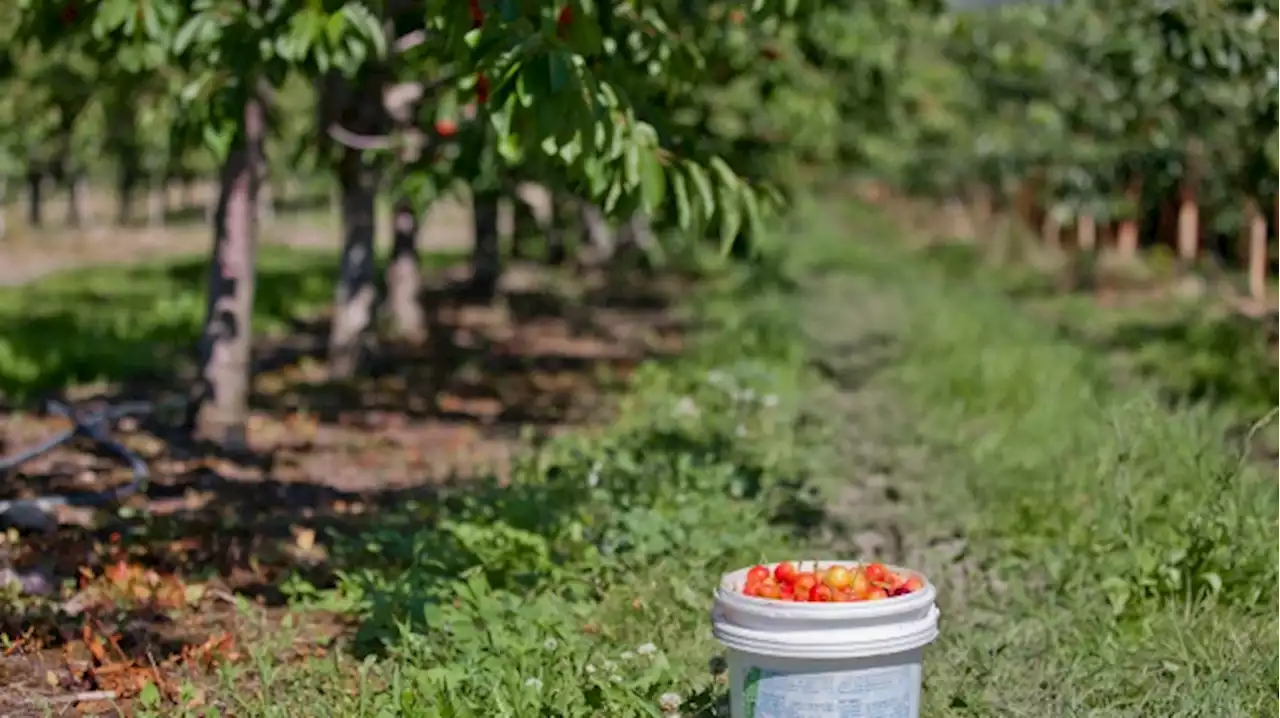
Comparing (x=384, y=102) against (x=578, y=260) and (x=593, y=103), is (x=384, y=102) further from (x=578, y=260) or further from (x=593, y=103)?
(x=578, y=260)

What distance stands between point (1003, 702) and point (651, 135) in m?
2.23

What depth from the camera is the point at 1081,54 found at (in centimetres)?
1598

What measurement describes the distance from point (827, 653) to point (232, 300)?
257 inches

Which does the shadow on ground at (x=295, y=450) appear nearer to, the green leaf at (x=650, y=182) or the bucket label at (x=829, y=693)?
the green leaf at (x=650, y=182)

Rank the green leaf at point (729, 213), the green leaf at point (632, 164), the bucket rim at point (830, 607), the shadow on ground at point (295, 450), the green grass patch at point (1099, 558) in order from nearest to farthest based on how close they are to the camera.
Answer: the bucket rim at point (830, 607), the green grass patch at point (1099, 558), the green leaf at point (632, 164), the green leaf at point (729, 213), the shadow on ground at point (295, 450)

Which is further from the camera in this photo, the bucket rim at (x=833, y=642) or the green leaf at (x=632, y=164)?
the green leaf at (x=632, y=164)

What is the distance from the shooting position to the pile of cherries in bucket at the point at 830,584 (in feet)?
14.2

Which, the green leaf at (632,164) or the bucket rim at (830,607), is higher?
the green leaf at (632,164)

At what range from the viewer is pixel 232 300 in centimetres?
1000

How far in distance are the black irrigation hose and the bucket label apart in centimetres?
416

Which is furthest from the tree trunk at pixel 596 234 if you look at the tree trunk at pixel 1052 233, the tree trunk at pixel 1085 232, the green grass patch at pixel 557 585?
the green grass patch at pixel 557 585

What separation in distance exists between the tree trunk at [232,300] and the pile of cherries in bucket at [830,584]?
5798 mm

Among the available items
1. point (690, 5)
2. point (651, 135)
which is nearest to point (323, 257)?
point (690, 5)

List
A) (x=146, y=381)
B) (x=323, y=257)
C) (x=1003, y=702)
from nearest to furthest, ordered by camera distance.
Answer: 1. (x=1003, y=702)
2. (x=146, y=381)
3. (x=323, y=257)
